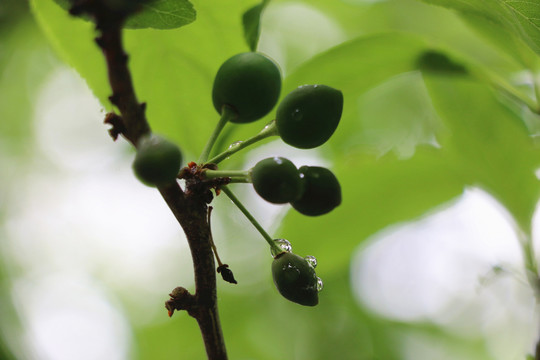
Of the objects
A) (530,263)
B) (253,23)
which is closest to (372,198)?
(530,263)

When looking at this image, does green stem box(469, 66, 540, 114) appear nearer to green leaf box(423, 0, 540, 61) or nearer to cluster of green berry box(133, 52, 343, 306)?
green leaf box(423, 0, 540, 61)

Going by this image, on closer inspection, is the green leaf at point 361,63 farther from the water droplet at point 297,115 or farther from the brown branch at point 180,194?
the brown branch at point 180,194

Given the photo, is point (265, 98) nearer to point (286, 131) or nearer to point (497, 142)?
point (286, 131)

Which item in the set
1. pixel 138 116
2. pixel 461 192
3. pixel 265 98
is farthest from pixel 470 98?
pixel 138 116

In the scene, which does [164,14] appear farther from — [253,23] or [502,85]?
[502,85]

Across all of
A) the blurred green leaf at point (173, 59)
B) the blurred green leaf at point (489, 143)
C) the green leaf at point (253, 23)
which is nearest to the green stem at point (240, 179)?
the green leaf at point (253, 23)
